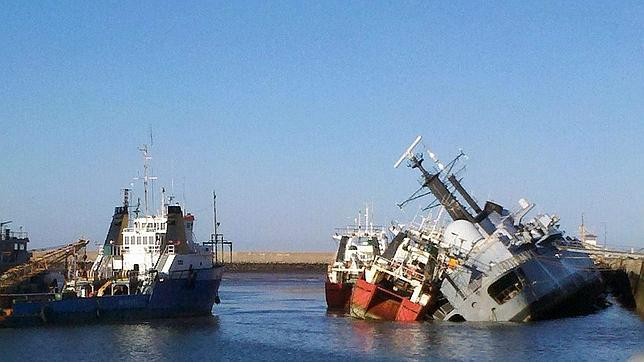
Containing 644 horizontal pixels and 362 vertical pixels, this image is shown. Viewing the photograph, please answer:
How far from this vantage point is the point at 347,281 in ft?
223

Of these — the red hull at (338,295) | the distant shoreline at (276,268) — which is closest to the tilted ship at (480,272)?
the red hull at (338,295)

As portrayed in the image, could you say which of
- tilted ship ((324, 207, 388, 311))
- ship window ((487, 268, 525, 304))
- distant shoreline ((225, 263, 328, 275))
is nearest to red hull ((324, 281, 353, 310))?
tilted ship ((324, 207, 388, 311))

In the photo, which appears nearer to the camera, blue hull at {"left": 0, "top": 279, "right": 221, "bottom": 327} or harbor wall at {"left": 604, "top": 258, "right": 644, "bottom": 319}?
blue hull at {"left": 0, "top": 279, "right": 221, "bottom": 327}

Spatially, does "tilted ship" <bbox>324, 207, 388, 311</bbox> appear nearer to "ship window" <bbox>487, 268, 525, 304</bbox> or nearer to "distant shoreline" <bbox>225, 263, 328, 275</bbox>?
"ship window" <bbox>487, 268, 525, 304</bbox>

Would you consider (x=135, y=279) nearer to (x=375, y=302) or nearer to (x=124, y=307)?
(x=124, y=307)

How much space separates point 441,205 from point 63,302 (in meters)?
24.2

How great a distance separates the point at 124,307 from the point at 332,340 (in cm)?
1366

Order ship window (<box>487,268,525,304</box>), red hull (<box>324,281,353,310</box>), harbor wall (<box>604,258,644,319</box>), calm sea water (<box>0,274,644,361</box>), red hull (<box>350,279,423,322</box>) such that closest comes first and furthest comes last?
calm sea water (<box>0,274,644,361</box>) → ship window (<box>487,268,525,304</box>) → red hull (<box>350,279,423,322</box>) → harbor wall (<box>604,258,644,319</box>) → red hull (<box>324,281,353,310</box>)

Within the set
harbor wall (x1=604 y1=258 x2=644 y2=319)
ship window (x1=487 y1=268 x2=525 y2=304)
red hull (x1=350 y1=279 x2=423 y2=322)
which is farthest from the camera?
harbor wall (x1=604 y1=258 x2=644 y2=319)

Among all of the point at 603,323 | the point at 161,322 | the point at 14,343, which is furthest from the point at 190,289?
the point at 603,323

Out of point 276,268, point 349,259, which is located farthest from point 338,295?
point 276,268

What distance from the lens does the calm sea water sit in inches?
1591

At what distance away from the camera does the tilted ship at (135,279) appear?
51156 millimetres

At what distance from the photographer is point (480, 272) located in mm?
48406
